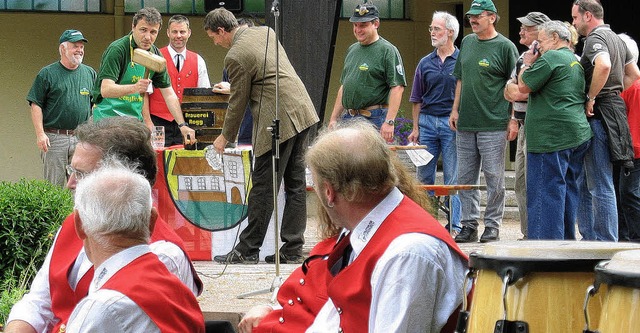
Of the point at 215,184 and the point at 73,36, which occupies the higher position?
the point at 73,36

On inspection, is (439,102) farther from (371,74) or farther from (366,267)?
(366,267)

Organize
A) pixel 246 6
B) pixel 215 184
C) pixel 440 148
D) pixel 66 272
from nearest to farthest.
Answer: pixel 66 272
pixel 215 184
pixel 440 148
pixel 246 6

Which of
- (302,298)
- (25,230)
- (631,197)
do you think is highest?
(302,298)

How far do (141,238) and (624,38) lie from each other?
6.10 meters

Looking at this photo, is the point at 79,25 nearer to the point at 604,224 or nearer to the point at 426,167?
the point at 426,167

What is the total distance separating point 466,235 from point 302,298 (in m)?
6.02

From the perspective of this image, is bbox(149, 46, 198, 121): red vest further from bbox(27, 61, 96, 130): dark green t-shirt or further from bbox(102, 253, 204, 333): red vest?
bbox(102, 253, 204, 333): red vest

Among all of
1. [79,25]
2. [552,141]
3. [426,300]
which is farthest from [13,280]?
[79,25]

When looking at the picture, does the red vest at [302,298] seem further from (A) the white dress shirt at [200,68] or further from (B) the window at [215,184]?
(A) the white dress shirt at [200,68]

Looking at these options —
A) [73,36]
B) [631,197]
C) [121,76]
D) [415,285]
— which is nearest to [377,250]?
[415,285]

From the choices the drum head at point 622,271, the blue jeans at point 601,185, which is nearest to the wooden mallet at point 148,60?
the blue jeans at point 601,185

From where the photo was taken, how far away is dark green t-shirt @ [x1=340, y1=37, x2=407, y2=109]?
10.4 m

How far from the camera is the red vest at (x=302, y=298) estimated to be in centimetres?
413

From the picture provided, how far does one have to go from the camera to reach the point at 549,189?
827cm
